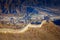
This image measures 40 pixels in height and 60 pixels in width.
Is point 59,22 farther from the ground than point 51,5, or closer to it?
closer to it

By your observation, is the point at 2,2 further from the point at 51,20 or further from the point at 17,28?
the point at 51,20

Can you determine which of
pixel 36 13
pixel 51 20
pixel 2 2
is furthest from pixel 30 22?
pixel 2 2

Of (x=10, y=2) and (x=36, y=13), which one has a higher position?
(x=10, y=2)

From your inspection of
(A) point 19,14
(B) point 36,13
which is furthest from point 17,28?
(B) point 36,13

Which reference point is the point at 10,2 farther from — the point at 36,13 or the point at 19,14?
the point at 36,13

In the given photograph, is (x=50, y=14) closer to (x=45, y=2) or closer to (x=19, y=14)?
(x=45, y=2)

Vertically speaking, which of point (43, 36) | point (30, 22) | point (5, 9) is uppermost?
point (5, 9)

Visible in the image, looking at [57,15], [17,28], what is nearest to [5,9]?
[17,28]
